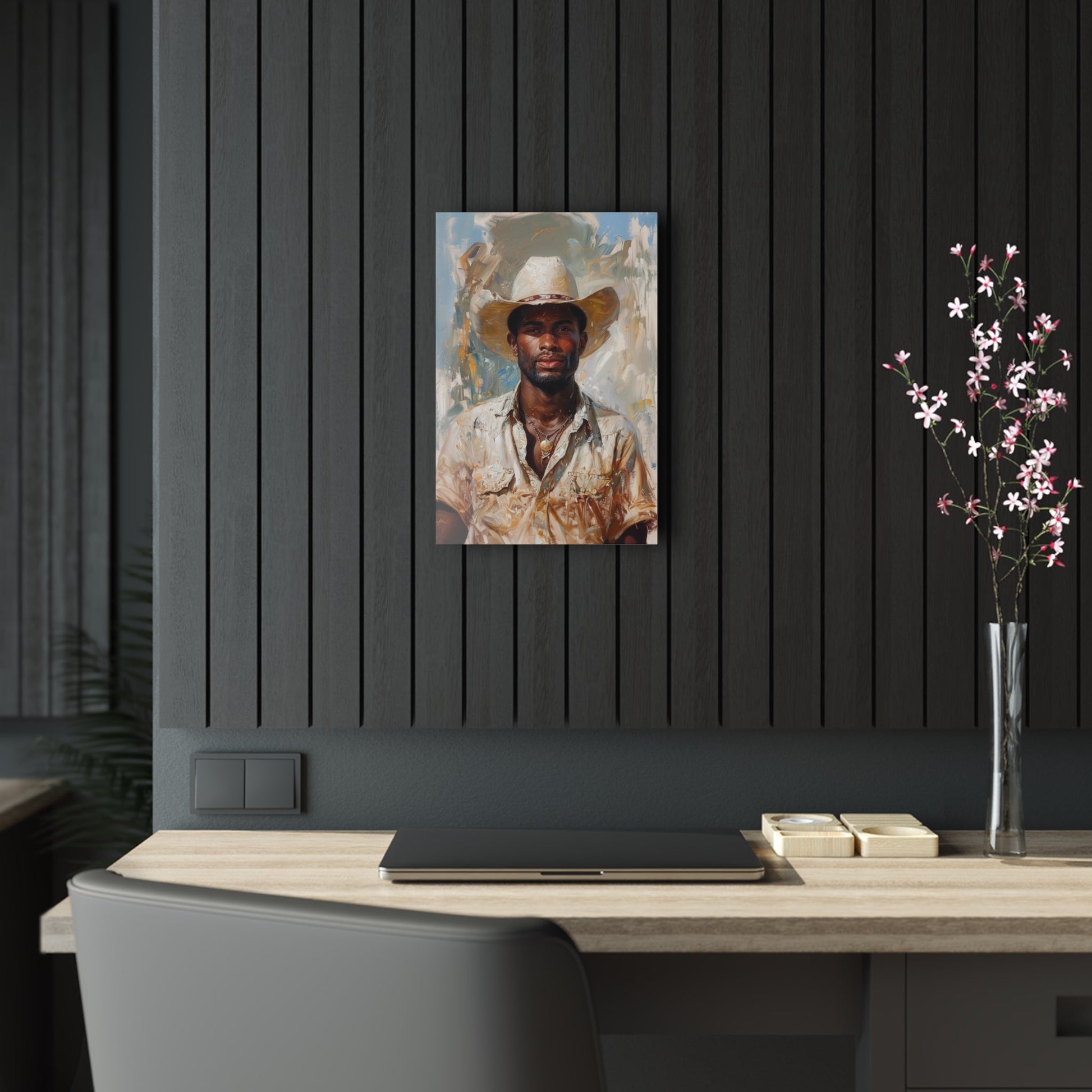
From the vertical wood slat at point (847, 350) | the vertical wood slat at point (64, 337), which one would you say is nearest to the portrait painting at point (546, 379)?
the vertical wood slat at point (847, 350)

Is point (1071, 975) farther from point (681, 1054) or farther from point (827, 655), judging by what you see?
point (681, 1054)

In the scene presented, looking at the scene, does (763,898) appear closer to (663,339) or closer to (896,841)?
(896,841)

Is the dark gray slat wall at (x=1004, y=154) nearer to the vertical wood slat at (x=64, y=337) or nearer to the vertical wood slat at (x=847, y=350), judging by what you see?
the vertical wood slat at (x=847, y=350)

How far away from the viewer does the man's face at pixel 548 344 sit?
1.75 metres

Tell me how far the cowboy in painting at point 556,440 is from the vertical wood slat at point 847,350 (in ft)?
1.05

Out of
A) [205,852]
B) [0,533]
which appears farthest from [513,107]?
[0,533]

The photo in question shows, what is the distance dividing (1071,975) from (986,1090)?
0.17m

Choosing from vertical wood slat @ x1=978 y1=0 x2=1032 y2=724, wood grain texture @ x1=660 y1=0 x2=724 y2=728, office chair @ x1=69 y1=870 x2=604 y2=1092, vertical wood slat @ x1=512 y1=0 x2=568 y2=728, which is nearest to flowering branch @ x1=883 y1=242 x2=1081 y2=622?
vertical wood slat @ x1=978 y1=0 x2=1032 y2=724

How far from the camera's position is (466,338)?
5.74 ft

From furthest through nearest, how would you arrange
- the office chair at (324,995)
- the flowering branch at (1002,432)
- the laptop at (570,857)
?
the flowering branch at (1002,432), the laptop at (570,857), the office chair at (324,995)

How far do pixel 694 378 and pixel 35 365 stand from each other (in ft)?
4.99

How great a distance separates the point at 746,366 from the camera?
177 centimetres

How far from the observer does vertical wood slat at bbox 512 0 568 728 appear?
1.77m

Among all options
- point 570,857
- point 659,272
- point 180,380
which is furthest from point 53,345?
point 570,857
